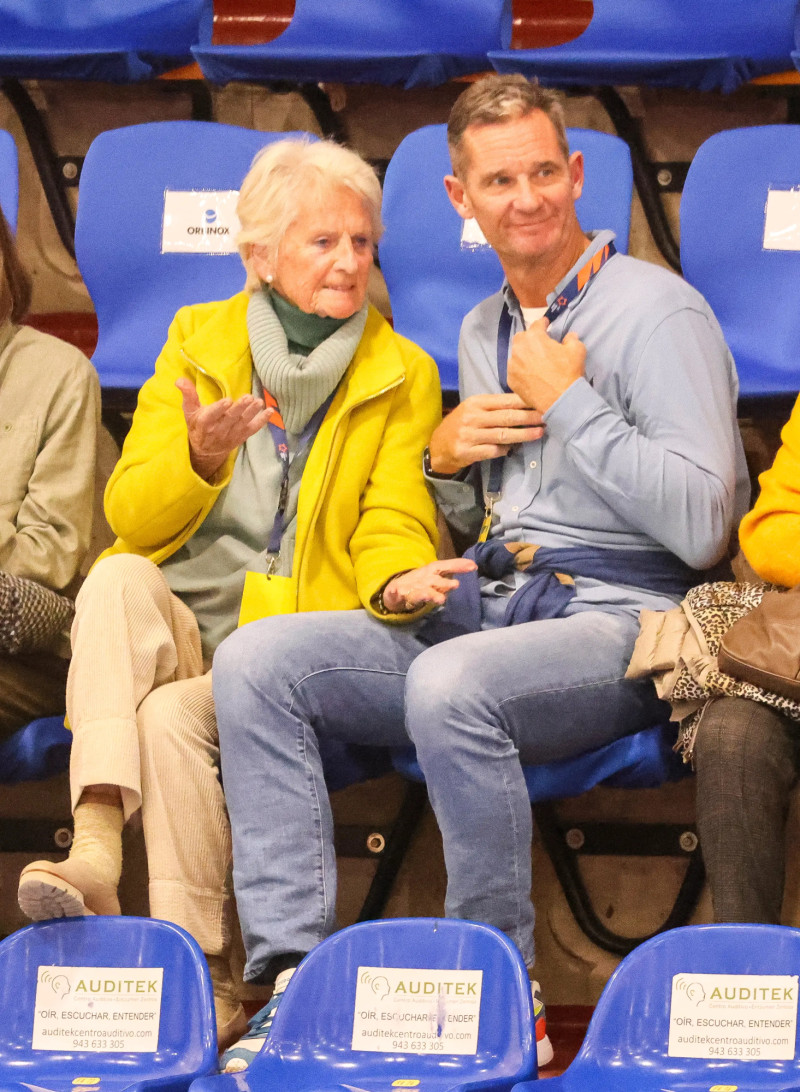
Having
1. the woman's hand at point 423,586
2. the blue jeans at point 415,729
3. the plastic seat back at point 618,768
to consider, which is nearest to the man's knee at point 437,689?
the blue jeans at point 415,729

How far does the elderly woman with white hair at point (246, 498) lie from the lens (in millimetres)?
1759

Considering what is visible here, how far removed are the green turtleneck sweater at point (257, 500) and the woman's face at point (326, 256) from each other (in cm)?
5

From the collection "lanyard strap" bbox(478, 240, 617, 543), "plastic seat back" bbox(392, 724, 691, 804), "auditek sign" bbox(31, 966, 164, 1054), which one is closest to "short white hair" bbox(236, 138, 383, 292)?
"lanyard strap" bbox(478, 240, 617, 543)

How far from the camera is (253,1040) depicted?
1.54m

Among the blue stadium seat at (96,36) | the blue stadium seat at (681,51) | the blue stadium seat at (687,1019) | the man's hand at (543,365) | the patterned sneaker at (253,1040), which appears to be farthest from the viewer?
the blue stadium seat at (96,36)

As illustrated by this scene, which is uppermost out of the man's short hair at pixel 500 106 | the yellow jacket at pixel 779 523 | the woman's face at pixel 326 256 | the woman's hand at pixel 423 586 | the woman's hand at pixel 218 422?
the man's short hair at pixel 500 106

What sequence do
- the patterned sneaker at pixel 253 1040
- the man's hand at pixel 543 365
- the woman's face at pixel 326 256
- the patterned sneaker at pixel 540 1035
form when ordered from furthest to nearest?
the woman's face at pixel 326 256 → the man's hand at pixel 543 365 → the patterned sneaker at pixel 540 1035 → the patterned sneaker at pixel 253 1040

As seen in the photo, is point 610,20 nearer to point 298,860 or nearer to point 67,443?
point 67,443

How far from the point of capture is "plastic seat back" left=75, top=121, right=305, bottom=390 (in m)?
2.58

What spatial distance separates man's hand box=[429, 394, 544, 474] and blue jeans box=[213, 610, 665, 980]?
277 millimetres

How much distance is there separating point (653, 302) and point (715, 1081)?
1.03m

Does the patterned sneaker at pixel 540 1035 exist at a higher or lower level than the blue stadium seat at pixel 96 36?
lower

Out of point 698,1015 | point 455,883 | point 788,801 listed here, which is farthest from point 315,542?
point 698,1015

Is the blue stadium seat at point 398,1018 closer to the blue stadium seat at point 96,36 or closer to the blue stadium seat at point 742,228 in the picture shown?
the blue stadium seat at point 742,228
